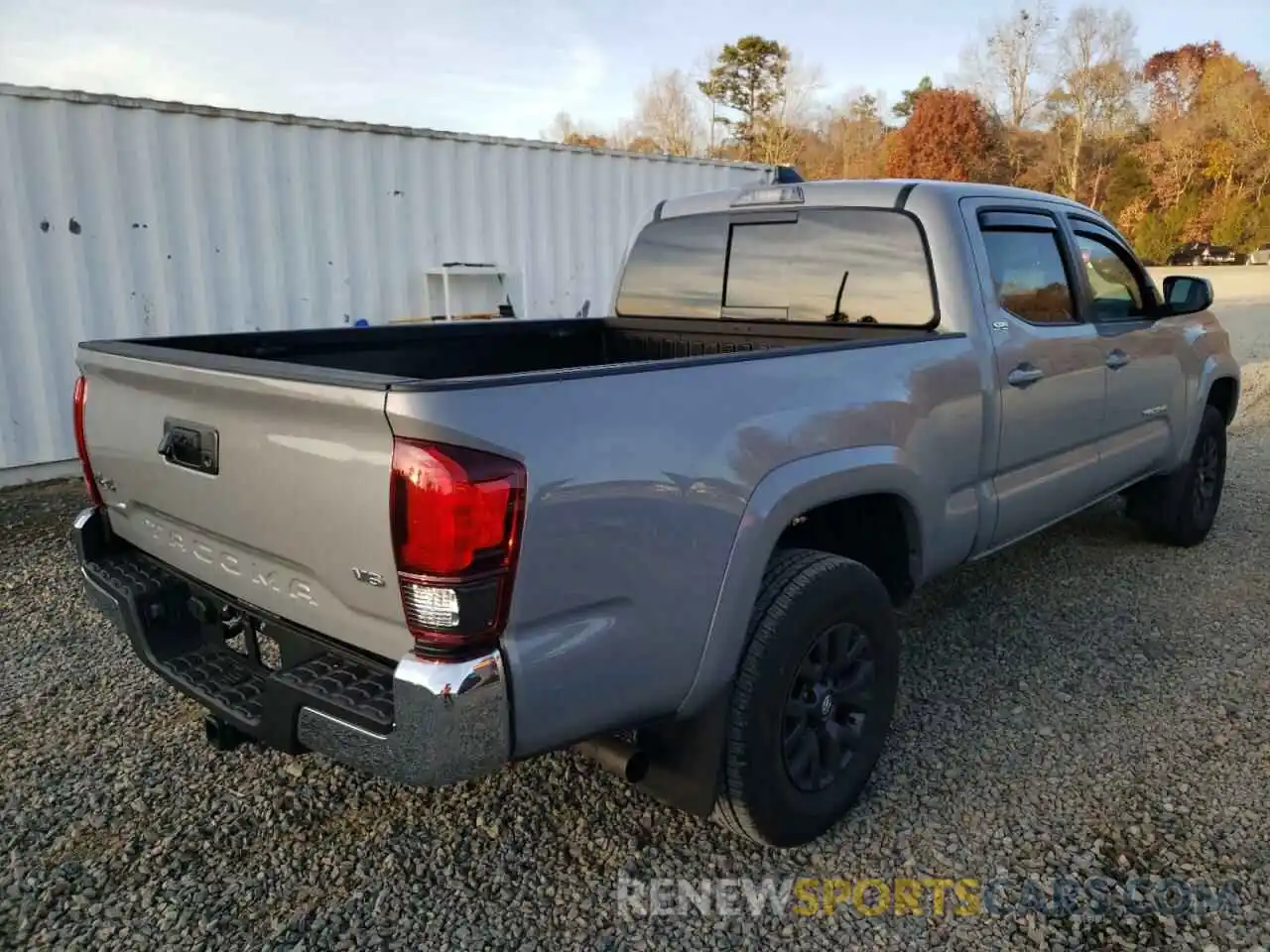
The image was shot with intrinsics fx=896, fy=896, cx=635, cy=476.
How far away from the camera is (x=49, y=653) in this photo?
392 centimetres

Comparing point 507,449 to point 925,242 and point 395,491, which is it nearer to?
point 395,491

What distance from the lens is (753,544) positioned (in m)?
2.24

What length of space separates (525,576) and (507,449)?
258mm

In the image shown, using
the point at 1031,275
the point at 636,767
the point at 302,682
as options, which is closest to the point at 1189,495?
the point at 1031,275

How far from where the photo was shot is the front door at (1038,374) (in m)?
3.36

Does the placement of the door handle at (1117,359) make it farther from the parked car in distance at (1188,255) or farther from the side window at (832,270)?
the parked car in distance at (1188,255)

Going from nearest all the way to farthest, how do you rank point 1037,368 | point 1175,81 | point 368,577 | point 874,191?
point 368,577 < point 874,191 < point 1037,368 < point 1175,81

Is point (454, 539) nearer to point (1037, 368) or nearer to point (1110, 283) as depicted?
point (1037, 368)

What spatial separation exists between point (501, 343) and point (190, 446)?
1.85m

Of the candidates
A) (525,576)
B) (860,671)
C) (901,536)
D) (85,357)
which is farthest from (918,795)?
(85,357)

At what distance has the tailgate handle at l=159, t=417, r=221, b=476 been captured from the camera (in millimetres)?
2168

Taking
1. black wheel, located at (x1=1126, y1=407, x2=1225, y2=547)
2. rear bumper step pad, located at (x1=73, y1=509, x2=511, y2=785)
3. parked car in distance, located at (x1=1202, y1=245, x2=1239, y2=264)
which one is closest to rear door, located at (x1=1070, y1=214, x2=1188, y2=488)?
black wheel, located at (x1=1126, y1=407, x2=1225, y2=547)

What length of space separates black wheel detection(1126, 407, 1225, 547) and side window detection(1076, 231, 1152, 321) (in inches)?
43.2

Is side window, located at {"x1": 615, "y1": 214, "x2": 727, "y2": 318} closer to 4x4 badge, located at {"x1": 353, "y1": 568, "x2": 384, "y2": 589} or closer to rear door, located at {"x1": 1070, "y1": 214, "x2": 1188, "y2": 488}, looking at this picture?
rear door, located at {"x1": 1070, "y1": 214, "x2": 1188, "y2": 488}
